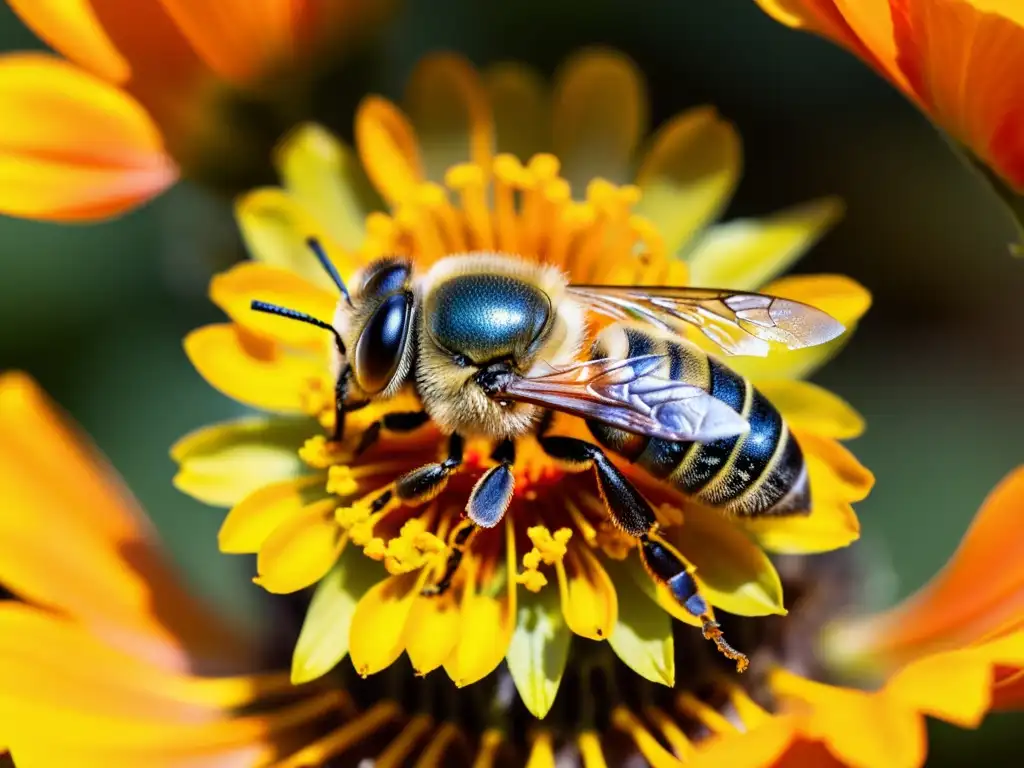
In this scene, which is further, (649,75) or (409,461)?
(649,75)

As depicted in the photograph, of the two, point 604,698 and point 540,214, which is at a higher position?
point 540,214

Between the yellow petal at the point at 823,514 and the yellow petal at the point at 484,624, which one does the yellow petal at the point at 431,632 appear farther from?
the yellow petal at the point at 823,514

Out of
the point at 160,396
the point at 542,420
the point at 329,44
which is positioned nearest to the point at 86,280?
the point at 160,396

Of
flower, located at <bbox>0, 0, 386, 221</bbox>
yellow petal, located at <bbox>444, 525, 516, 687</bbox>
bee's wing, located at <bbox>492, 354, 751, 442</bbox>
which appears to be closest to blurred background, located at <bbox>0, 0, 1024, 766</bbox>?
flower, located at <bbox>0, 0, 386, 221</bbox>

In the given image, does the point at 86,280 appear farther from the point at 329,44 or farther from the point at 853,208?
the point at 853,208

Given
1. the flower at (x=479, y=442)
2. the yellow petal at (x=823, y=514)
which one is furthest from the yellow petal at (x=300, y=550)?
the yellow petal at (x=823, y=514)

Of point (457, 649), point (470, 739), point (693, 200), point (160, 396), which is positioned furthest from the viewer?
point (160, 396)
